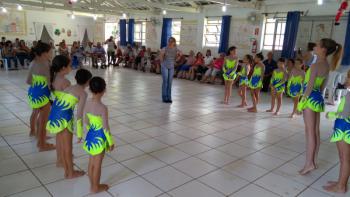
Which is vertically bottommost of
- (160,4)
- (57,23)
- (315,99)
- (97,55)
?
(97,55)

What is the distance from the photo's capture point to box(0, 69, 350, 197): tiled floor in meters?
2.56

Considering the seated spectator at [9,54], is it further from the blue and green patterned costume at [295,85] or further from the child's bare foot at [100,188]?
the blue and green patterned costume at [295,85]

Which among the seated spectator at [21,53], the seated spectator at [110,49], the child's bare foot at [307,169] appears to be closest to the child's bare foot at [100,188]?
the child's bare foot at [307,169]

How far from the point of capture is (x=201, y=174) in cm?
286

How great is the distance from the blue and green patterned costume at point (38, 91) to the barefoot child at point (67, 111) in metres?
0.67

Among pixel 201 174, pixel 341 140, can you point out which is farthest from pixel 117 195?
pixel 341 140

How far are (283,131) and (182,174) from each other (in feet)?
7.82

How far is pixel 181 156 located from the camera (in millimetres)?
3275

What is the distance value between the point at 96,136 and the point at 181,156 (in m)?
1.35

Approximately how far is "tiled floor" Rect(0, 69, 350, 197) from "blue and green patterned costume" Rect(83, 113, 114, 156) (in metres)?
0.47

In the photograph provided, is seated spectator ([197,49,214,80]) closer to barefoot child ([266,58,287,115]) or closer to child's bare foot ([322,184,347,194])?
barefoot child ([266,58,287,115])

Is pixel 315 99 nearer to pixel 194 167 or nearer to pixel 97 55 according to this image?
pixel 194 167

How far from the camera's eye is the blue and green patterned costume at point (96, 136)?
2.18m

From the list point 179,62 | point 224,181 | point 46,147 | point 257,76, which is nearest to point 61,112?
point 46,147
